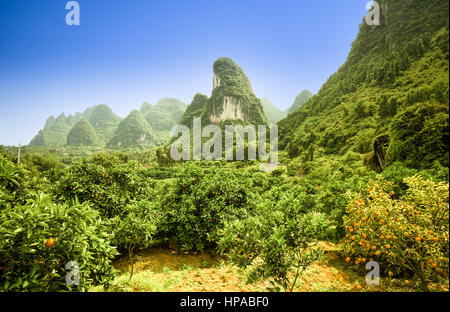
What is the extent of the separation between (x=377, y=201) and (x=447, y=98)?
5.60ft

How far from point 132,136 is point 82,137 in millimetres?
37359

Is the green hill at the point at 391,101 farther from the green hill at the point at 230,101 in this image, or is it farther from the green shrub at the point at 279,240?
the green hill at the point at 230,101

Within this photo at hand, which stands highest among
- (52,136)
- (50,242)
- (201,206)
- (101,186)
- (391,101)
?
(52,136)

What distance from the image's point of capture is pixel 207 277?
5199 mm

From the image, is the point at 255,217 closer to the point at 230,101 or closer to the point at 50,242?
the point at 50,242

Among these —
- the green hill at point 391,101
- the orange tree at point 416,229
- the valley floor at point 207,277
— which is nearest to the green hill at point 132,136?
the green hill at point 391,101

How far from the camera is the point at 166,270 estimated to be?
5.77 metres

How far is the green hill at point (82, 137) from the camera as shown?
14762cm

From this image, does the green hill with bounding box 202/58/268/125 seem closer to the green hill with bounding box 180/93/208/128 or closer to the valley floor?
the green hill with bounding box 180/93/208/128

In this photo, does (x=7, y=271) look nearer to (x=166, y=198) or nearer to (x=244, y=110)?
(x=166, y=198)

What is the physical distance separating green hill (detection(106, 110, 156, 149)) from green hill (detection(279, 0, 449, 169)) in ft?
412

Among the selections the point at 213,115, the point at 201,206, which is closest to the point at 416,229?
the point at 201,206

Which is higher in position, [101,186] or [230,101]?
[230,101]
